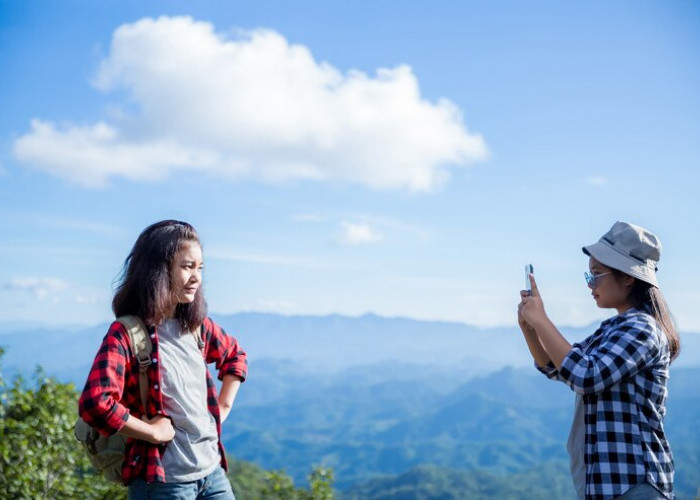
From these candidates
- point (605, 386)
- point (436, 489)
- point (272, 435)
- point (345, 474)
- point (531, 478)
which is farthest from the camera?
point (272, 435)

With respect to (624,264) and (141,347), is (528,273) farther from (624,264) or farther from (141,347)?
(141,347)

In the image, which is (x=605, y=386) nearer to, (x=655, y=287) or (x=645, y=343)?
(x=645, y=343)

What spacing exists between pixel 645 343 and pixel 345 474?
567 ft

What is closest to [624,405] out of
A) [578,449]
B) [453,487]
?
[578,449]

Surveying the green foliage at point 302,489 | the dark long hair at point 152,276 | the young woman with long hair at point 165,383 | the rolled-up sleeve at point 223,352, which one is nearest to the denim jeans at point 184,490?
the young woman with long hair at point 165,383

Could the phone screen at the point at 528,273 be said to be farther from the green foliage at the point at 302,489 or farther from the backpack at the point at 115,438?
the green foliage at the point at 302,489

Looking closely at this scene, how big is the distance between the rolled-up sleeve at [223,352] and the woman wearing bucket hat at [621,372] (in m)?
1.38

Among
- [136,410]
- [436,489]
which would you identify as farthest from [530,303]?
[436,489]

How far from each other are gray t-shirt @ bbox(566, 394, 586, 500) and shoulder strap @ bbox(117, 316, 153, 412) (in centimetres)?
181

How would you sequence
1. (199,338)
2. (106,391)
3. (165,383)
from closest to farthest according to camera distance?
(106,391) → (165,383) → (199,338)

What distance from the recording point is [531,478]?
132 m

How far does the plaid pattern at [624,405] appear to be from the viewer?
2646mm

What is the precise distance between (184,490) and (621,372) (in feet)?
5.99

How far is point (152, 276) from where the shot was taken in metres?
2.76
